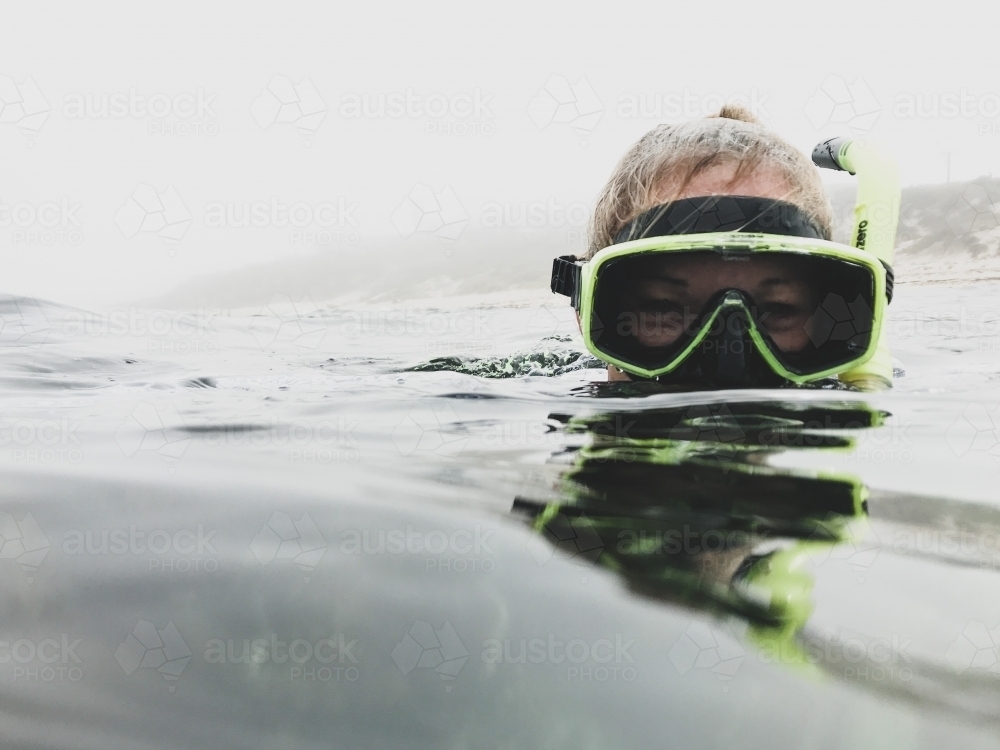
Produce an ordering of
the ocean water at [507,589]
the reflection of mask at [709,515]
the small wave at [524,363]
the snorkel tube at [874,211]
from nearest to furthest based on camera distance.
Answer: the ocean water at [507,589], the reflection of mask at [709,515], the snorkel tube at [874,211], the small wave at [524,363]

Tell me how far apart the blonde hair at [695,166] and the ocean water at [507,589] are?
3.74 ft

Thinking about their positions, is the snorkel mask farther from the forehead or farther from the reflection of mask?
the reflection of mask

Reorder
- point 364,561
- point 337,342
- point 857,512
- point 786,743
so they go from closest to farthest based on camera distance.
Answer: point 786,743, point 364,561, point 857,512, point 337,342

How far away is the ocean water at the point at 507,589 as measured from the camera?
45 cm

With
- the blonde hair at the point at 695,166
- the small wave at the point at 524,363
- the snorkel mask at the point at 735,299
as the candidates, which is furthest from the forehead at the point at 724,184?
A: the small wave at the point at 524,363

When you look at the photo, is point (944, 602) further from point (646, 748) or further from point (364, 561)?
point (364, 561)

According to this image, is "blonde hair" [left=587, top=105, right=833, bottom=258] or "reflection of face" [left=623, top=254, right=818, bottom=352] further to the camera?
"blonde hair" [left=587, top=105, right=833, bottom=258]

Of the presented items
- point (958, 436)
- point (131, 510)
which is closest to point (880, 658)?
point (131, 510)

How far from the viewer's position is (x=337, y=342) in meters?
7.12

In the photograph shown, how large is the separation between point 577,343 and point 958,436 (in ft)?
12.4

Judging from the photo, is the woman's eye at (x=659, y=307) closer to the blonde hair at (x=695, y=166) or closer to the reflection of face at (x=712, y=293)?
the reflection of face at (x=712, y=293)

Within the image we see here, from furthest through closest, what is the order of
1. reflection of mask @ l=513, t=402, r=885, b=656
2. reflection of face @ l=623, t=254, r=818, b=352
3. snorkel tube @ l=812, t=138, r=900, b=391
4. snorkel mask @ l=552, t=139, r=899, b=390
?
1. snorkel tube @ l=812, t=138, r=900, b=391
2. reflection of face @ l=623, t=254, r=818, b=352
3. snorkel mask @ l=552, t=139, r=899, b=390
4. reflection of mask @ l=513, t=402, r=885, b=656

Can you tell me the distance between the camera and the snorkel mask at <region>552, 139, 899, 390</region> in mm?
1973

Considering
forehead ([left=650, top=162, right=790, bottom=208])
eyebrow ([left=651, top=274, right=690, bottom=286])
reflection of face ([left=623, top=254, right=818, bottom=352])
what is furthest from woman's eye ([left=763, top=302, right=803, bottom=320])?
forehead ([left=650, top=162, right=790, bottom=208])
